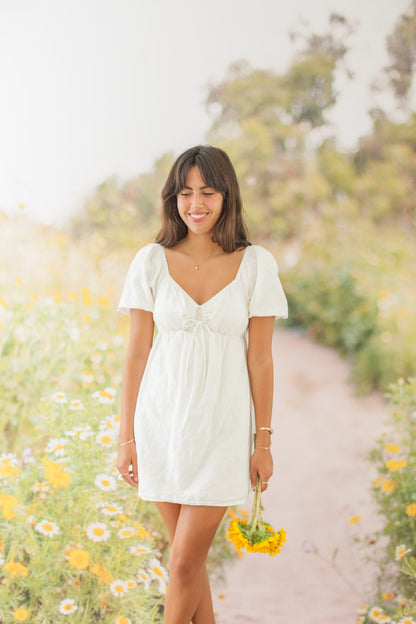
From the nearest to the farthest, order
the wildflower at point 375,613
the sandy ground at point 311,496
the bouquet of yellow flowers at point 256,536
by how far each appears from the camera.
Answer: the bouquet of yellow flowers at point 256,536 → the wildflower at point 375,613 → the sandy ground at point 311,496

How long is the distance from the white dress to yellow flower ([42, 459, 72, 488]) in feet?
1.41

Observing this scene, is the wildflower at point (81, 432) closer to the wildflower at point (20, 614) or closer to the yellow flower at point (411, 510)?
the wildflower at point (20, 614)

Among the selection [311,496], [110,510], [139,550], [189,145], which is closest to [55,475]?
[110,510]

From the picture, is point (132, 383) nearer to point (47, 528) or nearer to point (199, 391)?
point (199, 391)

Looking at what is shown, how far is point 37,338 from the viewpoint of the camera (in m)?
2.69

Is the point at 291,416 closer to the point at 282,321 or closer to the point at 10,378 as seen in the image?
the point at 282,321

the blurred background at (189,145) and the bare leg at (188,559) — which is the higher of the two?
the blurred background at (189,145)

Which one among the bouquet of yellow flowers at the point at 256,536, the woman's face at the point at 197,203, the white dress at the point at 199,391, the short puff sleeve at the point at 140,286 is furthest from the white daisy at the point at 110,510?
the woman's face at the point at 197,203

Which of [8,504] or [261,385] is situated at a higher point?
[261,385]

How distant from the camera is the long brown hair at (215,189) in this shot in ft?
5.53

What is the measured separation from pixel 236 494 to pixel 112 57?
274 cm

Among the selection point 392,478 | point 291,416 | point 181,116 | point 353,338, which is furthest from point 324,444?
point 181,116

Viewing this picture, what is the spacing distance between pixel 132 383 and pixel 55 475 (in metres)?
0.50

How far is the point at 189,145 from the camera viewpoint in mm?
3830
